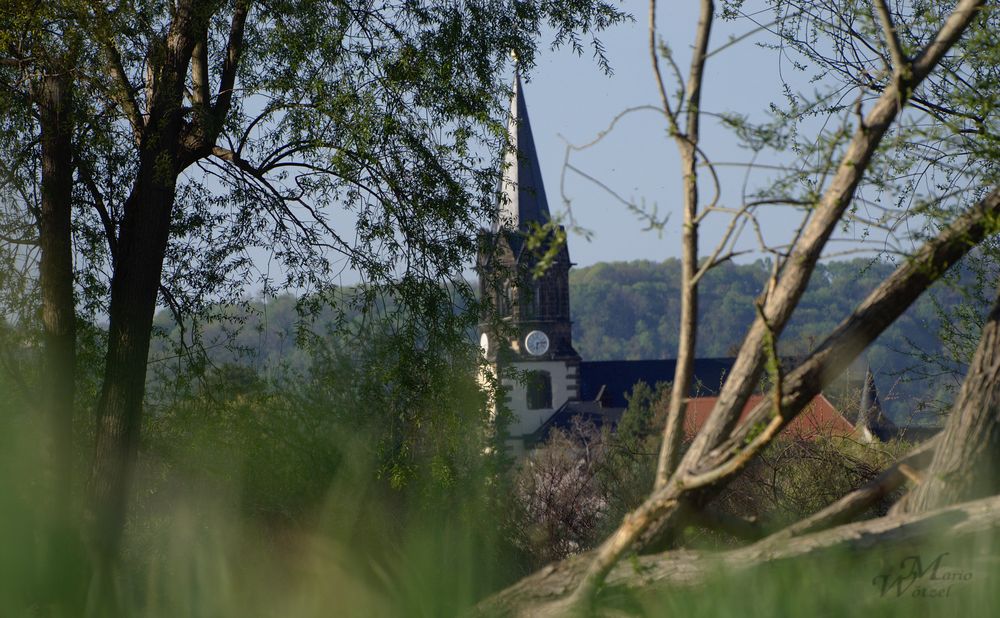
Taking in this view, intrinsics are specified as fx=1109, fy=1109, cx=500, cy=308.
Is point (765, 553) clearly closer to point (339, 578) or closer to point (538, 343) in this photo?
point (339, 578)

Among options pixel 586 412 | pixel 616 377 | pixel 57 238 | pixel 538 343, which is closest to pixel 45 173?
pixel 57 238

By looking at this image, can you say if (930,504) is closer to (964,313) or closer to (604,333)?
(964,313)

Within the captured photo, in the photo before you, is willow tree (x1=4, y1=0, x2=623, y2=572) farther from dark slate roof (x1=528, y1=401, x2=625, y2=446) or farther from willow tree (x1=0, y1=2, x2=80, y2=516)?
dark slate roof (x1=528, y1=401, x2=625, y2=446)

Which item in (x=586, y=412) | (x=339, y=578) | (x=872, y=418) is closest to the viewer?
(x=339, y=578)

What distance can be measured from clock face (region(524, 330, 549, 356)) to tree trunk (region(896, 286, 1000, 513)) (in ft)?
196

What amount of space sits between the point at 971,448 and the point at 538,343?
60749mm

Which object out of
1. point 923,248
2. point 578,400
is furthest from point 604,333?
point 923,248

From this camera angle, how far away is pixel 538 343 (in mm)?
64000

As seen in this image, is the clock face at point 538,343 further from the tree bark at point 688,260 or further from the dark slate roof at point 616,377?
the tree bark at point 688,260

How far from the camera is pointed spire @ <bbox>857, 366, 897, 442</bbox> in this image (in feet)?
31.3

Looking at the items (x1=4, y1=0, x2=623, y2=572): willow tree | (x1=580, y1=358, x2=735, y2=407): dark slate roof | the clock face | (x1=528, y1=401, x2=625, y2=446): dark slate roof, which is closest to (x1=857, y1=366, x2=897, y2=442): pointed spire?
(x1=4, y1=0, x2=623, y2=572): willow tree

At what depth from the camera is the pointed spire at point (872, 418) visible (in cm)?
954

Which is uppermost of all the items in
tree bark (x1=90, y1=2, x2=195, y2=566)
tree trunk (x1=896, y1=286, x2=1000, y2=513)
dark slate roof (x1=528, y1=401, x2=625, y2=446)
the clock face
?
the clock face

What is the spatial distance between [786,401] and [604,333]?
91.6m
